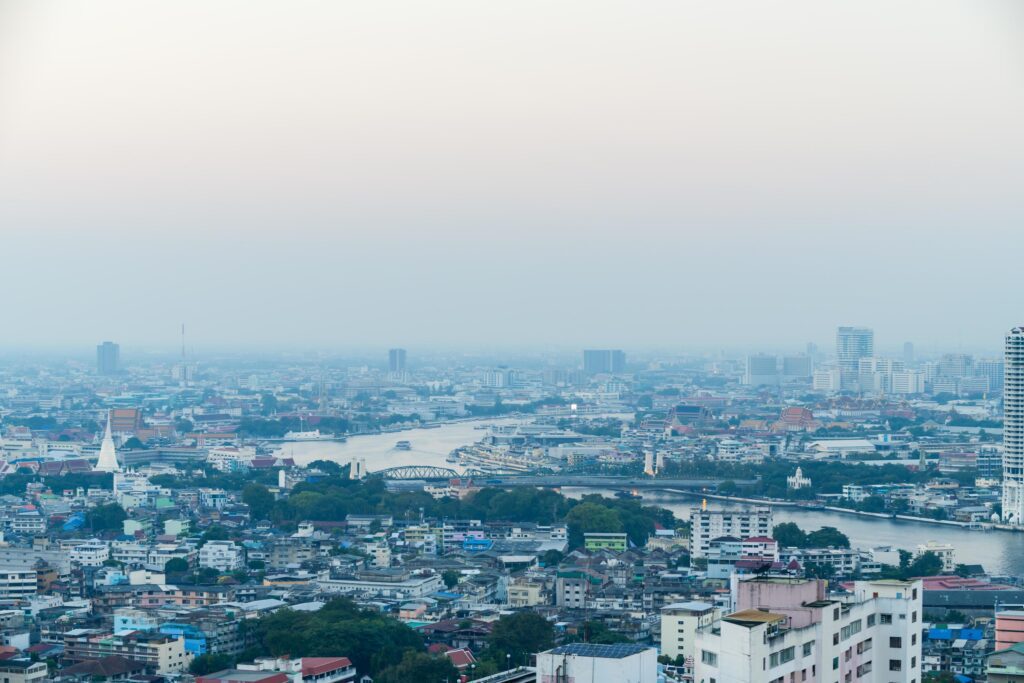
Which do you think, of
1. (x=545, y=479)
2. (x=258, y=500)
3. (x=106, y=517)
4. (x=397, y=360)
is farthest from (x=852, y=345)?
(x=106, y=517)

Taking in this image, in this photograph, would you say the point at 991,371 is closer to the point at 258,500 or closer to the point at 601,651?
the point at 258,500

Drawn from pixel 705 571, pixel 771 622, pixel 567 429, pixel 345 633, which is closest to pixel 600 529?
pixel 705 571

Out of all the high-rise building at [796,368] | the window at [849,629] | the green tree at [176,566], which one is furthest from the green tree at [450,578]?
the high-rise building at [796,368]

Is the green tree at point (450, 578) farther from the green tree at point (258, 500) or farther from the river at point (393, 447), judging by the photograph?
the river at point (393, 447)

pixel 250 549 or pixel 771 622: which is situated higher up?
pixel 771 622

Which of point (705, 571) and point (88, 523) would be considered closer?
point (705, 571)

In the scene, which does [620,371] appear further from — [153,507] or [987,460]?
[153,507]
